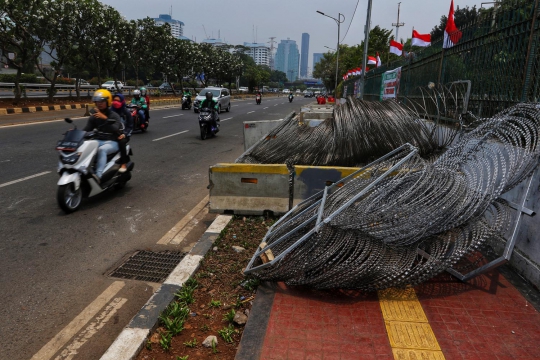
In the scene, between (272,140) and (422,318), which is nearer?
(422,318)

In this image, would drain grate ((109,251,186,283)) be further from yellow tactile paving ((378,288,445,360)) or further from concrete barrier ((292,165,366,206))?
yellow tactile paving ((378,288,445,360))

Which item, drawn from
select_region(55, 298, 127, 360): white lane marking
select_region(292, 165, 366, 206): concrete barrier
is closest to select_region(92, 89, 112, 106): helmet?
select_region(292, 165, 366, 206): concrete barrier

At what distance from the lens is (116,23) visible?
91.5 feet

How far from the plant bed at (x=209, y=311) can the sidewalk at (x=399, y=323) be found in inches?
5.5

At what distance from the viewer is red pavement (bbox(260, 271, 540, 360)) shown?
263 centimetres

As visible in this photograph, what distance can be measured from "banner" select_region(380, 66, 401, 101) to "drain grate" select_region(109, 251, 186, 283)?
8878 mm

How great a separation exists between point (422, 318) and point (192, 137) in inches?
437

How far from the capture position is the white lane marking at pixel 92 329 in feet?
8.90

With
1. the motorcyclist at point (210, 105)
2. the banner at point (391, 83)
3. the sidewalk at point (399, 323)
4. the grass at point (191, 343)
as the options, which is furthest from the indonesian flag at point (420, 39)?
the grass at point (191, 343)

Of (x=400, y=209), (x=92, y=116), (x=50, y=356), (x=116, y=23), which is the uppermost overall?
(x=116, y=23)

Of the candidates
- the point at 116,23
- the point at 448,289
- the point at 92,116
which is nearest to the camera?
the point at 448,289

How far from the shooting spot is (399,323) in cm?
294

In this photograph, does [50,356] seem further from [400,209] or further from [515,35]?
[515,35]

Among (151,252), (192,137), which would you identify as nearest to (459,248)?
(151,252)
